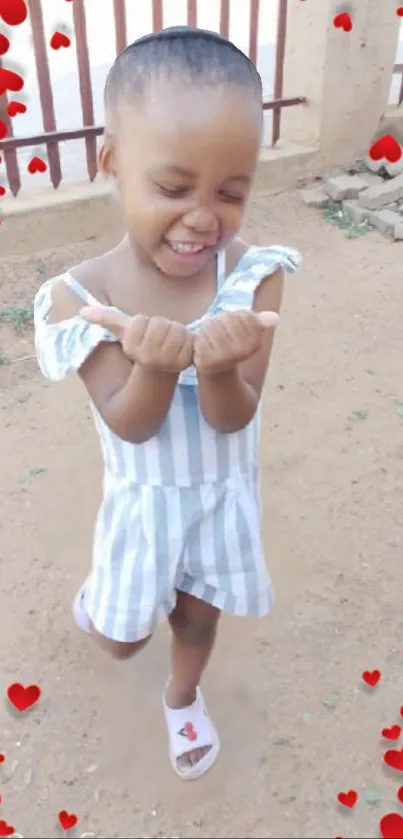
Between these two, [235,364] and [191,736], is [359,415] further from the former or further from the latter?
[235,364]

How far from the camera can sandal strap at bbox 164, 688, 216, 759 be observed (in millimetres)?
1967

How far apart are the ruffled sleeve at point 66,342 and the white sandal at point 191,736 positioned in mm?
952

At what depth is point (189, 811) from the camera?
1.90 m

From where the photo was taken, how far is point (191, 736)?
1.97 m

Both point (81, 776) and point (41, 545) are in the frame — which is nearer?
point (81, 776)

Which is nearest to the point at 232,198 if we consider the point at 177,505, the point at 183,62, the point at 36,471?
the point at 183,62

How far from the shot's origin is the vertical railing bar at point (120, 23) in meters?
4.15

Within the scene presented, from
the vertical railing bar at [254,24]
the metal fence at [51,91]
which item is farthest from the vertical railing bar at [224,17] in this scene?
the vertical railing bar at [254,24]

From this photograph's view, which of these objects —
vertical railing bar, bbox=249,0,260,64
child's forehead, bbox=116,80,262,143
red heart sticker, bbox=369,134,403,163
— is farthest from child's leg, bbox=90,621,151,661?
red heart sticker, bbox=369,134,403,163

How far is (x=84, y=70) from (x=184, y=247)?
3287mm

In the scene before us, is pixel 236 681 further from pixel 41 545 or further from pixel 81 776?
pixel 41 545

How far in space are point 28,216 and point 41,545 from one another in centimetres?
212

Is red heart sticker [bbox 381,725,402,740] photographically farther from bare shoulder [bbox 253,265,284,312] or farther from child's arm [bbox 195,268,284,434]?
bare shoulder [bbox 253,265,284,312]

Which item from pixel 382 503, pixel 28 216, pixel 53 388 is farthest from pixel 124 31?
pixel 382 503
